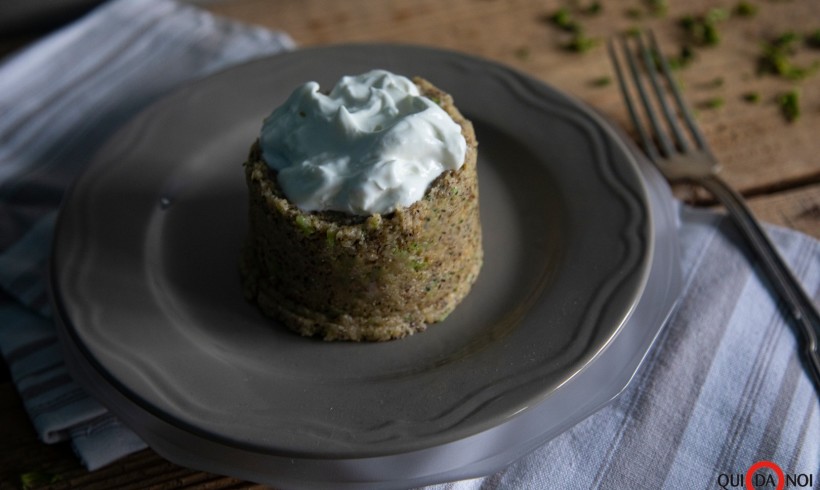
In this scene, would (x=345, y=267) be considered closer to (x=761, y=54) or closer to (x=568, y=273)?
(x=568, y=273)

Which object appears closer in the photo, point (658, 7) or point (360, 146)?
point (360, 146)

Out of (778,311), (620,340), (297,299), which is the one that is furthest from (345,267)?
(778,311)

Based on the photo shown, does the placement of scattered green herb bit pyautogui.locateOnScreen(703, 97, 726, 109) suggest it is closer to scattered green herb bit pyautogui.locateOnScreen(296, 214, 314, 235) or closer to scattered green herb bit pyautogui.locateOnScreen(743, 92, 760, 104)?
scattered green herb bit pyautogui.locateOnScreen(743, 92, 760, 104)

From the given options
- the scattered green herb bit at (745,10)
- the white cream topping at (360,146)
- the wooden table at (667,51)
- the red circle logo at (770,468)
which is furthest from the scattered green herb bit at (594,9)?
the red circle logo at (770,468)

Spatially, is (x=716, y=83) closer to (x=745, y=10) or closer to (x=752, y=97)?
(x=752, y=97)

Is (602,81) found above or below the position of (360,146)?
below

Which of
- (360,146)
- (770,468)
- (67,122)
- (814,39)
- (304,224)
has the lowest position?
(770,468)

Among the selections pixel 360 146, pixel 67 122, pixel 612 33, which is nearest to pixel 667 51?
pixel 612 33
